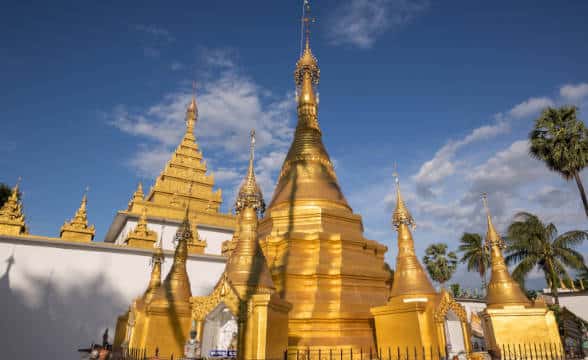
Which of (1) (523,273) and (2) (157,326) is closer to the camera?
(2) (157,326)

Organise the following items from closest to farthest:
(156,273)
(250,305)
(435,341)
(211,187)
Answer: (250,305) < (435,341) < (156,273) < (211,187)

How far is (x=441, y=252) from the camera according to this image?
135ft

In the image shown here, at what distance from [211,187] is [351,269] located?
1936 centimetres

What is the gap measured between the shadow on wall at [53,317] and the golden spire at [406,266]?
14.4 metres

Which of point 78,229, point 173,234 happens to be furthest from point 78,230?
point 173,234

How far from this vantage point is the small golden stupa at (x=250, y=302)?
9508mm

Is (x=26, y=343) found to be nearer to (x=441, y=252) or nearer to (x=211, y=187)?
(x=211, y=187)

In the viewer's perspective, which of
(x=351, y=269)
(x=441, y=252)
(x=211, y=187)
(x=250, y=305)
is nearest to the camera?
(x=250, y=305)

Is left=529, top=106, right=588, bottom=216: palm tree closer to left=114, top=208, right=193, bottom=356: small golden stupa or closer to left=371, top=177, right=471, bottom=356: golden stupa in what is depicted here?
left=371, top=177, right=471, bottom=356: golden stupa

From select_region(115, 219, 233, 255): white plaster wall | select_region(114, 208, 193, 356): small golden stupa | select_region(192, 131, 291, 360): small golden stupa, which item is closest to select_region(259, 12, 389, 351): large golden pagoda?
select_region(192, 131, 291, 360): small golden stupa

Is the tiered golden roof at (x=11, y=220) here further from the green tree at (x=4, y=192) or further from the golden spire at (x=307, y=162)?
the green tree at (x=4, y=192)

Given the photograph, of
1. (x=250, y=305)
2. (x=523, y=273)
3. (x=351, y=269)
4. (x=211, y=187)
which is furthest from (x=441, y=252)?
(x=250, y=305)

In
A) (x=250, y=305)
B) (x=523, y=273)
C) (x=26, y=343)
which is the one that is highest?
(x=523, y=273)

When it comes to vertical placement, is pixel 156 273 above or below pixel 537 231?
below
